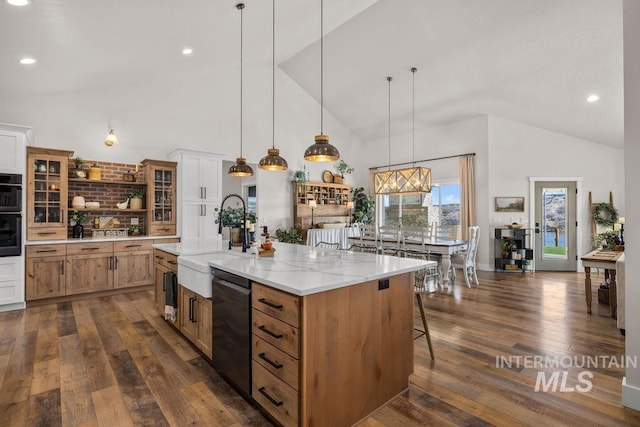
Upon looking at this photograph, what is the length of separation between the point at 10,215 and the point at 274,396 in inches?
171

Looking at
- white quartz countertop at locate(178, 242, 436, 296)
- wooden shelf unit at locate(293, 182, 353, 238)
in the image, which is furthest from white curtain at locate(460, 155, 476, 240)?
white quartz countertop at locate(178, 242, 436, 296)

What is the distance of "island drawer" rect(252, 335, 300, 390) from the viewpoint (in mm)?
1755

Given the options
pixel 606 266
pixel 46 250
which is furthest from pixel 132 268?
pixel 606 266

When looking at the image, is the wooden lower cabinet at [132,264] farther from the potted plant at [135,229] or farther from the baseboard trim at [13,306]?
the baseboard trim at [13,306]

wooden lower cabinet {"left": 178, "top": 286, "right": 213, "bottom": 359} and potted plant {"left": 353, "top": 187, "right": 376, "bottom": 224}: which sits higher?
potted plant {"left": 353, "top": 187, "right": 376, "bottom": 224}

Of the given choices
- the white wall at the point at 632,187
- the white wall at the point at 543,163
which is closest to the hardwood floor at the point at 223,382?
the white wall at the point at 632,187

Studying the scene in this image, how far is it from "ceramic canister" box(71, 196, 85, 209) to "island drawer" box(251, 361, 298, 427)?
4625 mm

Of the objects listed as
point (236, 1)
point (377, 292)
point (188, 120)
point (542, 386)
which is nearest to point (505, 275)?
point (542, 386)

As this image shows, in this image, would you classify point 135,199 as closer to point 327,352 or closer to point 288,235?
point 288,235

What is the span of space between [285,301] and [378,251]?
4524mm

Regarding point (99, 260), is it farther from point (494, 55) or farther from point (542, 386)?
point (494, 55)

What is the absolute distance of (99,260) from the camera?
16.1ft

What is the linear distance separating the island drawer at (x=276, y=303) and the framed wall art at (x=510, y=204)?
260 inches

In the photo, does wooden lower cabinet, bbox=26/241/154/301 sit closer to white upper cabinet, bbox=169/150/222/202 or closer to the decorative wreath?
white upper cabinet, bbox=169/150/222/202
